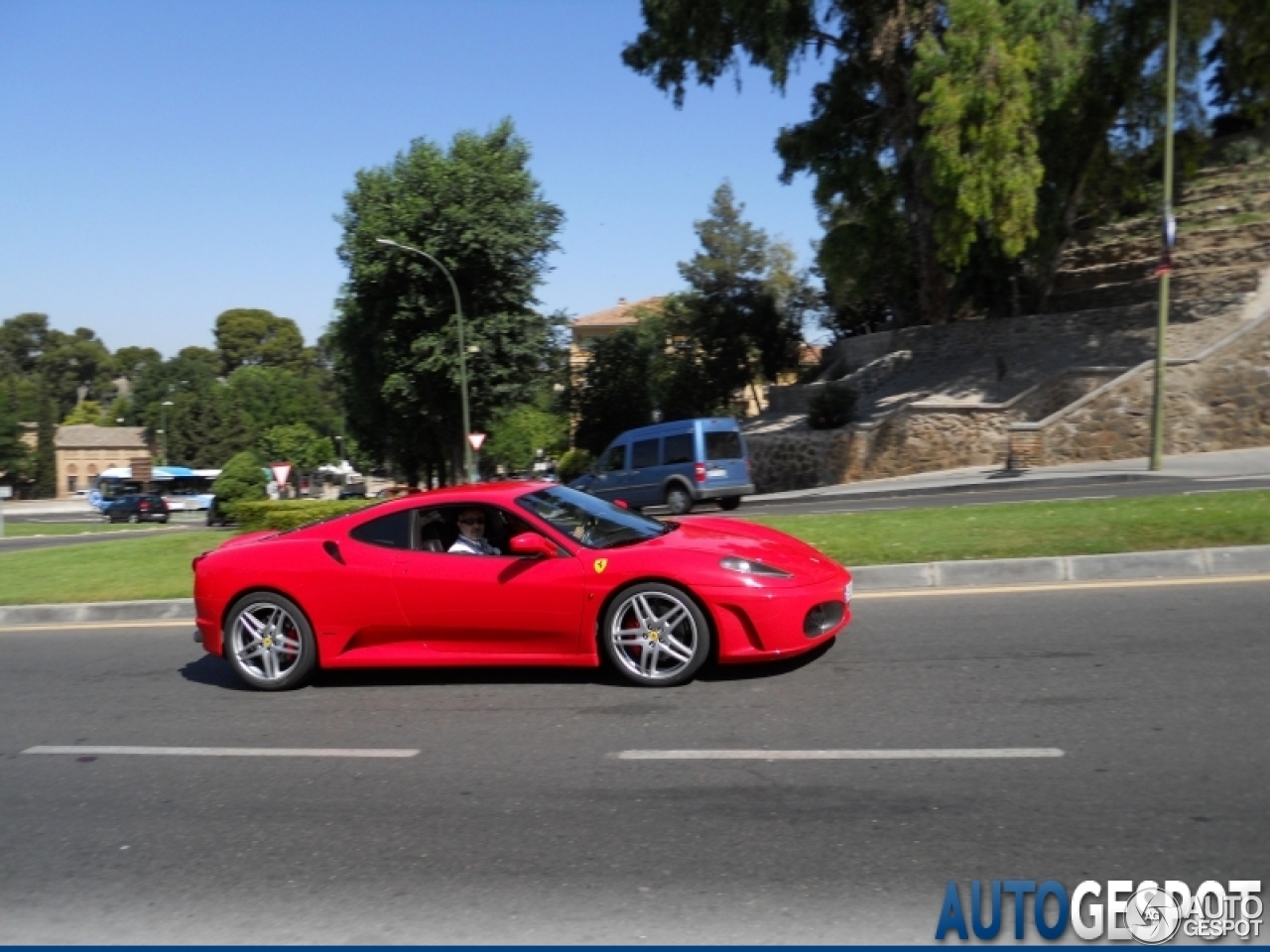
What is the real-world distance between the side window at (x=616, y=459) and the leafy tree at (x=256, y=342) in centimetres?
11404

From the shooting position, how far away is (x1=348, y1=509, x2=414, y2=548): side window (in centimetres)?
811

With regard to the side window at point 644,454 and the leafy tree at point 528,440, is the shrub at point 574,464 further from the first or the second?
the side window at point 644,454

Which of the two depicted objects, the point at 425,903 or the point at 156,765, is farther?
the point at 156,765

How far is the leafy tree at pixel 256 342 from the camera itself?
132 meters

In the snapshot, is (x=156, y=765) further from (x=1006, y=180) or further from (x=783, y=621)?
(x=1006, y=180)

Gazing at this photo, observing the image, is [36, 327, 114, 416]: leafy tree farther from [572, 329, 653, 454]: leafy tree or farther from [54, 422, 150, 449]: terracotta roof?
[572, 329, 653, 454]: leafy tree

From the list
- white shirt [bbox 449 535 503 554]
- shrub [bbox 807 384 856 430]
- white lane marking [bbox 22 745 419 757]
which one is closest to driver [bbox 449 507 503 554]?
white shirt [bbox 449 535 503 554]

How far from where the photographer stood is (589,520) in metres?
8.16

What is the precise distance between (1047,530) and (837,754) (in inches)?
248

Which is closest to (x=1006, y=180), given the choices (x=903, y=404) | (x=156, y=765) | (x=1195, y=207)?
(x=903, y=404)

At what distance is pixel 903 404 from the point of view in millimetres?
32812

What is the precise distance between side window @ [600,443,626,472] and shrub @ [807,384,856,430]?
11.6 metres

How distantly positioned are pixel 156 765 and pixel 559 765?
7.65 ft

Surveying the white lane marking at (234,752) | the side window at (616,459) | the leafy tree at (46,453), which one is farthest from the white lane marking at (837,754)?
the leafy tree at (46,453)
